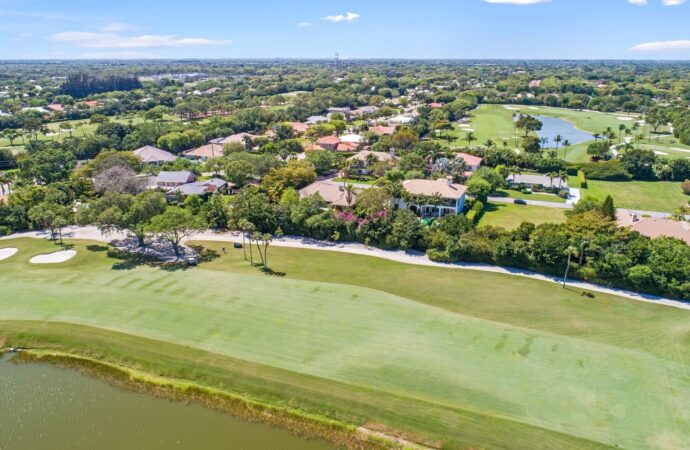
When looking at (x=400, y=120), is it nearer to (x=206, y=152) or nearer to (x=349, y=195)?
(x=206, y=152)

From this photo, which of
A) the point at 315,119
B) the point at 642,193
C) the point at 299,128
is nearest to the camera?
the point at 642,193

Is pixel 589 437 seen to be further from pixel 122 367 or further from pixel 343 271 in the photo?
pixel 122 367

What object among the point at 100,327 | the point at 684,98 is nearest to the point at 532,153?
the point at 100,327

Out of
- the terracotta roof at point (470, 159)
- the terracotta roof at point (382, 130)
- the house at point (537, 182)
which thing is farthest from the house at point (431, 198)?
the terracotta roof at point (382, 130)

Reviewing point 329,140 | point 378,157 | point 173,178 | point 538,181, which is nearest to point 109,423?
point 173,178

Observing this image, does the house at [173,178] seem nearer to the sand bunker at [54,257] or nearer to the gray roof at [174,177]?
the gray roof at [174,177]
